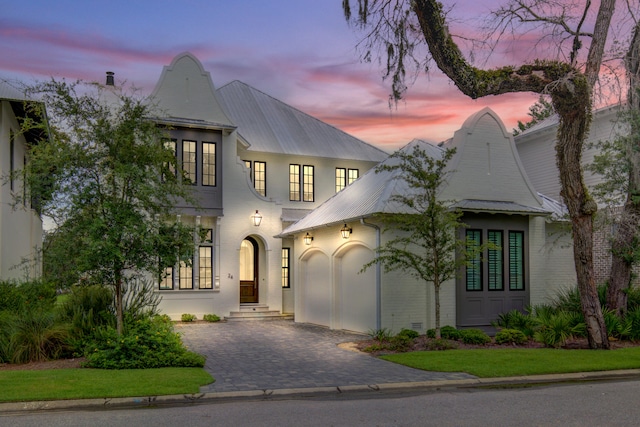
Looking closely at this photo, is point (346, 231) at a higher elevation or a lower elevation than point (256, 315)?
higher

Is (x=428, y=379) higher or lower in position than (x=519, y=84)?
lower

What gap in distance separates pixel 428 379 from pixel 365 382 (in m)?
1.18

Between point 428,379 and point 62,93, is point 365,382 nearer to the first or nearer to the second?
point 428,379

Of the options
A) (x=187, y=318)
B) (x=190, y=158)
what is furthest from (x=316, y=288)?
(x=190, y=158)

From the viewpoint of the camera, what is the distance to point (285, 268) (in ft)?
80.9

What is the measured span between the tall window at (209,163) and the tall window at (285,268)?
430cm

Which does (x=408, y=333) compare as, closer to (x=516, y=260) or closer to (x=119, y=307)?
(x=516, y=260)

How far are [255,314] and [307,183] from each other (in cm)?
647

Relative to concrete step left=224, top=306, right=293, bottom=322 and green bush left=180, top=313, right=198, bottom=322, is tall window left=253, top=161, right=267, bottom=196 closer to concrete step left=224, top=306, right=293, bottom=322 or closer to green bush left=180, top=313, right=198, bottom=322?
concrete step left=224, top=306, right=293, bottom=322

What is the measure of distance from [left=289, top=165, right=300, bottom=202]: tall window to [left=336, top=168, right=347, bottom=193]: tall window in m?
1.98

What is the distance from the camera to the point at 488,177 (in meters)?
18.3

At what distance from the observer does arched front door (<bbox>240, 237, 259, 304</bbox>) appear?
2442 cm

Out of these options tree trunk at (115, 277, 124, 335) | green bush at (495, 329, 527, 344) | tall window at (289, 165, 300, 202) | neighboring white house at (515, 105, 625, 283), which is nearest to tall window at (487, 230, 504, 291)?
green bush at (495, 329, 527, 344)

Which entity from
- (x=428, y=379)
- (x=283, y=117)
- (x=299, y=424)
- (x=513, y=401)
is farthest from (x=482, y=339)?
(x=283, y=117)
